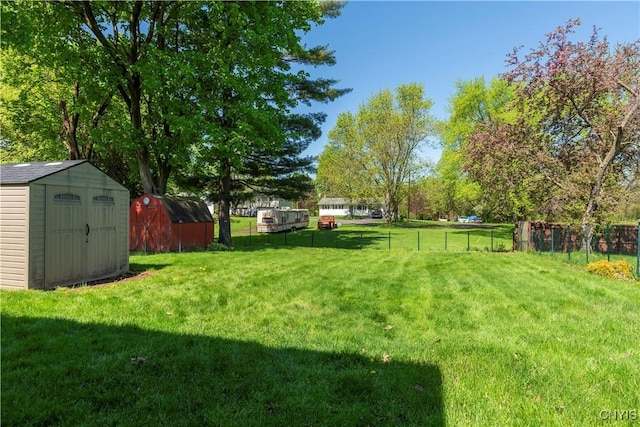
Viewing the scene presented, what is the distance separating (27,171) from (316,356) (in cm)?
833

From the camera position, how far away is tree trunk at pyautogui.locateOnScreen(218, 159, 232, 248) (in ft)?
66.9

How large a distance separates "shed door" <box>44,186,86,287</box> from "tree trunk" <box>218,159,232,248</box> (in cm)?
1121

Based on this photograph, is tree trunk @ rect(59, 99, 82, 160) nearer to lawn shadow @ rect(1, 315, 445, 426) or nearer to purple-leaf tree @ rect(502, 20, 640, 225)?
lawn shadow @ rect(1, 315, 445, 426)

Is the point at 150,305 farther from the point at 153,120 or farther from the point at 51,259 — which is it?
the point at 153,120

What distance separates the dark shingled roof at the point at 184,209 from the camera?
1847cm

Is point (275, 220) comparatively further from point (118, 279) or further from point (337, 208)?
point (337, 208)

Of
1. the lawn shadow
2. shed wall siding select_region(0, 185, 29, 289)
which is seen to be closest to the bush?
the lawn shadow

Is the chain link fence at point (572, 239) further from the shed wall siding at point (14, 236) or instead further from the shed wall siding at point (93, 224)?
the shed wall siding at point (14, 236)

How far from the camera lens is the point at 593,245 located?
1964 centimetres

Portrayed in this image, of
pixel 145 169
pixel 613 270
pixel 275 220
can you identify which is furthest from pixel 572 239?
pixel 275 220

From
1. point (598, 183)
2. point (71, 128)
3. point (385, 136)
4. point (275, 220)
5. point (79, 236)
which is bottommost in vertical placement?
point (275, 220)

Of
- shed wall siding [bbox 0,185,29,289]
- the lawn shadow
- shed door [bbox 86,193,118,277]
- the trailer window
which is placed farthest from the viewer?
shed door [bbox 86,193,118,277]

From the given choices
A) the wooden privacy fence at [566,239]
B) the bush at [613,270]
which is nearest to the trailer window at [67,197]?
the bush at [613,270]

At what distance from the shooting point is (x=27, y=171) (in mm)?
8477
